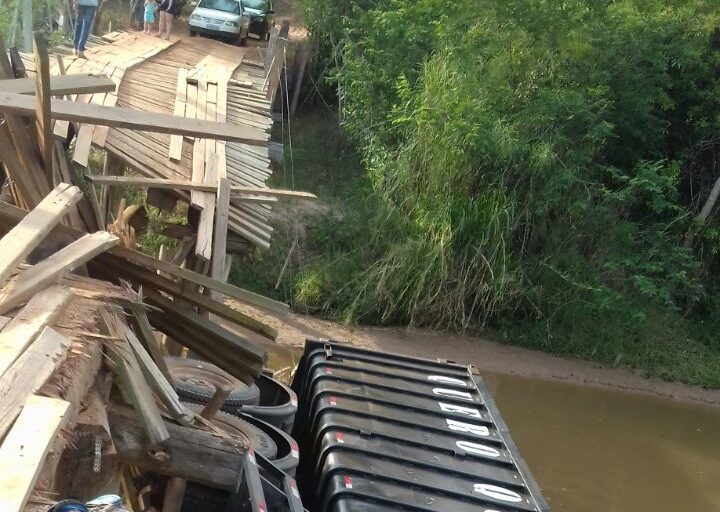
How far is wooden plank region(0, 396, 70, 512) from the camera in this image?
7.64ft

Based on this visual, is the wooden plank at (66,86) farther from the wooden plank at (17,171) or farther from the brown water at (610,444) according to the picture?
the brown water at (610,444)

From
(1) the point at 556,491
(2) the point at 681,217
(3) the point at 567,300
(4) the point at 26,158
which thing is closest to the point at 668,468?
(1) the point at 556,491

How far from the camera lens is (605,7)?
51.1 ft

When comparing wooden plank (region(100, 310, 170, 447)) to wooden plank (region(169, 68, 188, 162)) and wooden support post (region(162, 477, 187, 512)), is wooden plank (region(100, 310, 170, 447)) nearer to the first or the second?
wooden support post (region(162, 477, 187, 512))

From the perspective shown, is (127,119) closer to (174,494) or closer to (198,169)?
(174,494)

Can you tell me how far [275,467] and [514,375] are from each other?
10.3 m

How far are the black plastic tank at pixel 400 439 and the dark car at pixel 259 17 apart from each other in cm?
1671

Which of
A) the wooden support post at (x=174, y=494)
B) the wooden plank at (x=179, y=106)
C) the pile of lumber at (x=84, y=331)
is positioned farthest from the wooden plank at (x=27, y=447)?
the wooden plank at (x=179, y=106)

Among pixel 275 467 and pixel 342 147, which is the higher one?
pixel 275 467

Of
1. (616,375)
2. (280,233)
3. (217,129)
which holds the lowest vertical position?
(616,375)

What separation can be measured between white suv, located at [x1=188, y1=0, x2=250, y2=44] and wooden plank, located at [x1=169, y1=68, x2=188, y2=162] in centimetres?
785

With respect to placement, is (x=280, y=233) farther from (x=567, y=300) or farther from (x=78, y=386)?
(x=78, y=386)

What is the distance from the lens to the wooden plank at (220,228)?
693 cm

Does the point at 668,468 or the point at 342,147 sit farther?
the point at 342,147
